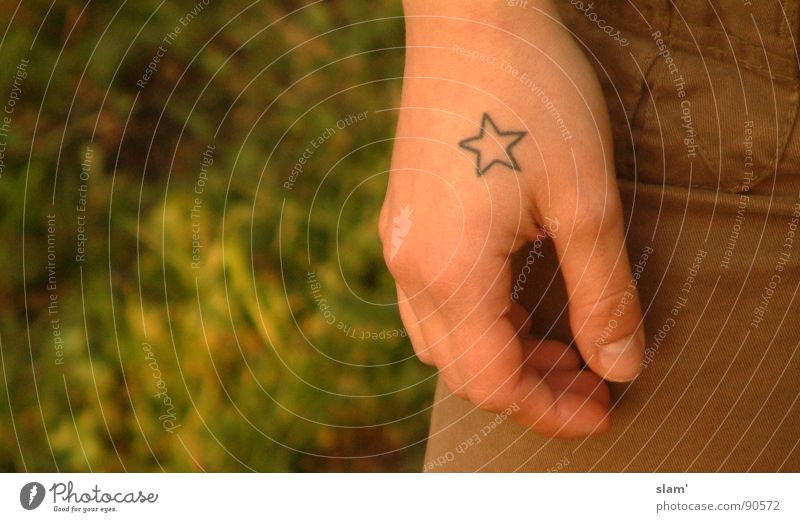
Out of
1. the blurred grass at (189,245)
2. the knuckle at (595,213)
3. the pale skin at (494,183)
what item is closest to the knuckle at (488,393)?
the pale skin at (494,183)

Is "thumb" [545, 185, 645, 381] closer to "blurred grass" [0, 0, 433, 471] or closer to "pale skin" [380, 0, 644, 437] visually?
"pale skin" [380, 0, 644, 437]

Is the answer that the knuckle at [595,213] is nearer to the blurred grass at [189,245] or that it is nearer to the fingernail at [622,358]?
the fingernail at [622,358]

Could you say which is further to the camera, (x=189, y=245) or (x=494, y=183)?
(x=189, y=245)

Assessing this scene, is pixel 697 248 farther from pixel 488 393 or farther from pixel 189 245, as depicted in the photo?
pixel 189 245

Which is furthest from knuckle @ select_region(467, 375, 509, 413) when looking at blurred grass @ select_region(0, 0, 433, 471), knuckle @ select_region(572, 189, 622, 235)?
blurred grass @ select_region(0, 0, 433, 471)

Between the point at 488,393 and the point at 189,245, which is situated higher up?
the point at 488,393

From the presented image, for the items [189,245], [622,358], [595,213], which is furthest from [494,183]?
[189,245]
